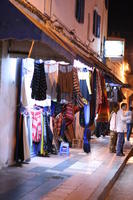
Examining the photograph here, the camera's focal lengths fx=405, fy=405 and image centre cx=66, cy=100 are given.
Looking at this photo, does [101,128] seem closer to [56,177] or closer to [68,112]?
[68,112]

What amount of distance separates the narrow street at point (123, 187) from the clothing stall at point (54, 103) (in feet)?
8.02

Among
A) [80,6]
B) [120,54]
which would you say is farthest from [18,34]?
[120,54]

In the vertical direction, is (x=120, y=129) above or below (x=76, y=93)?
below

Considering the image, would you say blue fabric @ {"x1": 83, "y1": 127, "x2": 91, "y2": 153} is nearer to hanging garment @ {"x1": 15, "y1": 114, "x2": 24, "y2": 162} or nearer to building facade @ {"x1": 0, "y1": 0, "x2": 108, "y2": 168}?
building facade @ {"x1": 0, "y1": 0, "x2": 108, "y2": 168}

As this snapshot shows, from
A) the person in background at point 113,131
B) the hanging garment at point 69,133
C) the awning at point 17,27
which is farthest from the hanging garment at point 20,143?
the person in background at point 113,131

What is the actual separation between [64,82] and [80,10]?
6859 millimetres

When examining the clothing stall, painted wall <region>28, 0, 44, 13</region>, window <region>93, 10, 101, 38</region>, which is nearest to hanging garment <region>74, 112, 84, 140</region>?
the clothing stall

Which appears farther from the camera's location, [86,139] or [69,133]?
[69,133]

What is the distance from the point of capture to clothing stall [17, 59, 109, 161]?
1140 cm

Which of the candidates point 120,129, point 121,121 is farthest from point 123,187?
point 121,121

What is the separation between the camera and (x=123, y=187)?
35.8 ft

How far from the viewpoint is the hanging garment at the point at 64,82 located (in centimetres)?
1148

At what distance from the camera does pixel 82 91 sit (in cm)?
1350

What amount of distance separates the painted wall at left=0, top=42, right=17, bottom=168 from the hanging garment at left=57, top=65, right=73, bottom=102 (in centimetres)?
129
